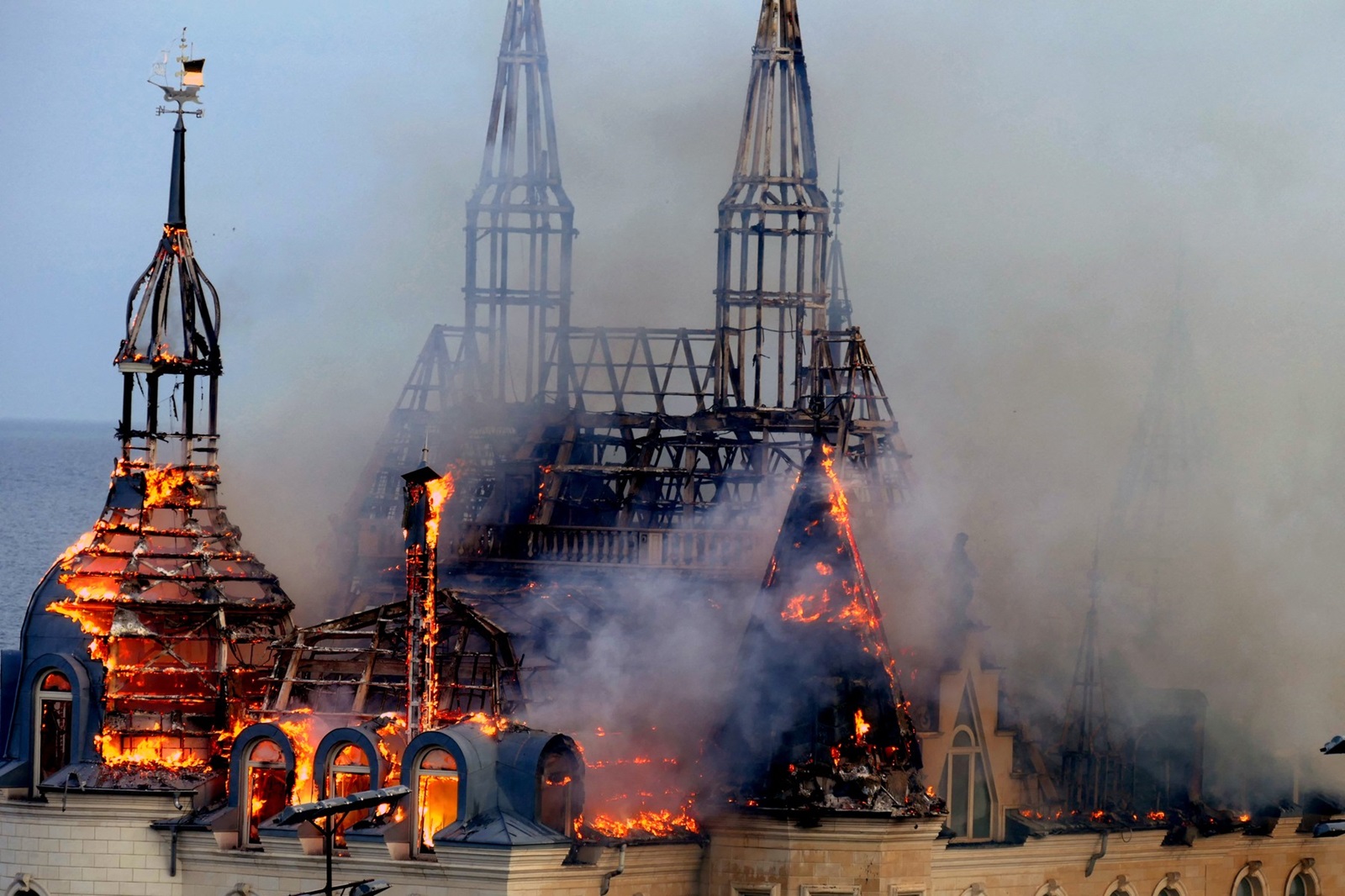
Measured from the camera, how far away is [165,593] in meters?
109

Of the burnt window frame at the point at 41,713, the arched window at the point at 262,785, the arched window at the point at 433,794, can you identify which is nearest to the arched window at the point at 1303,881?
the arched window at the point at 433,794

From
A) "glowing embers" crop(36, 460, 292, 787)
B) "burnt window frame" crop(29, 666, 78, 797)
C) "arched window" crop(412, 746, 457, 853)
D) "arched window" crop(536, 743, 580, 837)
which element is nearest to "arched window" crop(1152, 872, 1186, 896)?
"arched window" crop(536, 743, 580, 837)

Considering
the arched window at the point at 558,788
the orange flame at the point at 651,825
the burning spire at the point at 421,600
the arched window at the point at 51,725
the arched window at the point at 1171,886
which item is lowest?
the arched window at the point at 1171,886

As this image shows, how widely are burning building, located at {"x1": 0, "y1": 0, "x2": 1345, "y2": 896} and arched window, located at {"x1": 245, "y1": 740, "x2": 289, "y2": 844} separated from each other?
10cm

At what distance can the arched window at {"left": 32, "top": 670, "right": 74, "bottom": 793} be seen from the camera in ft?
354

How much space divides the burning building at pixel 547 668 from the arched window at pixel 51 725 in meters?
0.08

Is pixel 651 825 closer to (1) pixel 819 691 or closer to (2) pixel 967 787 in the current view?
(1) pixel 819 691

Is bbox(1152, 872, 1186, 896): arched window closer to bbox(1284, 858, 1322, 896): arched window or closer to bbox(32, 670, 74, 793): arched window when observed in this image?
bbox(1284, 858, 1322, 896): arched window

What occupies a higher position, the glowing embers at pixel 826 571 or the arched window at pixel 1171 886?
the glowing embers at pixel 826 571

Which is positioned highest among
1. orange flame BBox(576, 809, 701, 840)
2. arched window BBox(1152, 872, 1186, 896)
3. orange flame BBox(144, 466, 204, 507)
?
orange flame BBox(144, 466, 204, 507)

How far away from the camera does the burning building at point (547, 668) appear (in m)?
100

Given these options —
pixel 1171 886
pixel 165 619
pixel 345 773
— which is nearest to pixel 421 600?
pixel 345 773

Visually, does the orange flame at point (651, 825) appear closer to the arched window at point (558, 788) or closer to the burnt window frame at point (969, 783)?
the arched window at point (558, 788)

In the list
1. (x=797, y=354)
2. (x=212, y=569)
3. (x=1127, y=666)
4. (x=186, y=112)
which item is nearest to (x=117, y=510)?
(x=212, y=569)
